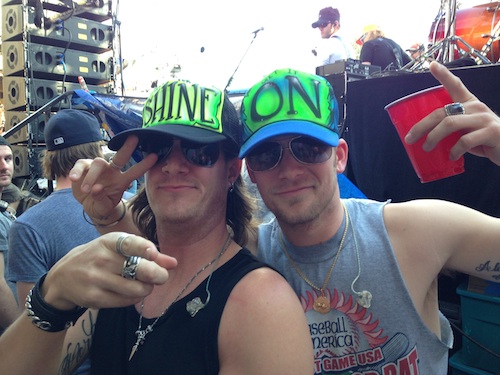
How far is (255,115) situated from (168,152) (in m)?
0.37

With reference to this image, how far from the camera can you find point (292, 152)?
151 cm

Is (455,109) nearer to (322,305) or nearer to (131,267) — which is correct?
(322,305)

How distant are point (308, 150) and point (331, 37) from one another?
460 centimetres

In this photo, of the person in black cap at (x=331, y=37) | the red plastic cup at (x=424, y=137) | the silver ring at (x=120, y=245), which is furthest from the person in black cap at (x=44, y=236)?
the person in black cap at (x=331, y=37)

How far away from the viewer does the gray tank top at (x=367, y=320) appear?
57.2 inches

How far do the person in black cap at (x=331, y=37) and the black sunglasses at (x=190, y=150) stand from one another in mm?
4294

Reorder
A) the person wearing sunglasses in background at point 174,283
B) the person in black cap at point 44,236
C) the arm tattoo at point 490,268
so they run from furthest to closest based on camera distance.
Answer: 1. the person in black cap at point 44,236
2. the arm tattoo at point 490,268
3. the person wearing sunglasses in background at point 174,283

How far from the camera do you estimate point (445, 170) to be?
4.77 ft

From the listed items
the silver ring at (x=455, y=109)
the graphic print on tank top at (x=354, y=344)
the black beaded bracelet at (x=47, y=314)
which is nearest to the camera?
the black beaded bracelet at (x=47, y=314)

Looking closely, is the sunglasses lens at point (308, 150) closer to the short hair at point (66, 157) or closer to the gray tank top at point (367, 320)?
the gray tank top at point (367, 320)

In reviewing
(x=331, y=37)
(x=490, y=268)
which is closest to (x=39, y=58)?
(x=331, y=37)

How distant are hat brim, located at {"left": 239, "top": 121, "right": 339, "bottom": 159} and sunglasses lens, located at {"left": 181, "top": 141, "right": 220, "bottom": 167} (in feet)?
0.39

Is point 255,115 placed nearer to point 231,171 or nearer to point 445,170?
point 231,171

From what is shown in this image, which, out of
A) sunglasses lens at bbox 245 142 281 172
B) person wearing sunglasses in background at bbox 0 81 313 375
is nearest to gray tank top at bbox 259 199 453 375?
person wearing sunglasses in background at bbox 0 81 313 375
